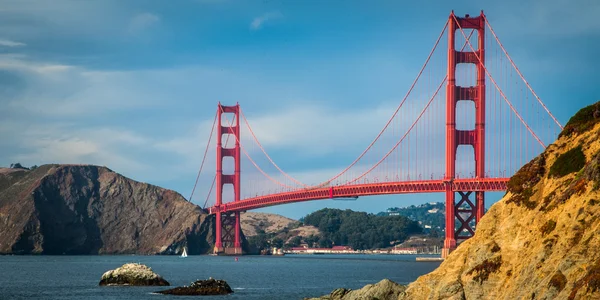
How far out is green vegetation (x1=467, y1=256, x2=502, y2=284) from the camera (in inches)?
1201

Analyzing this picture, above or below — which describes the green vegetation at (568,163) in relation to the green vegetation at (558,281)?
above

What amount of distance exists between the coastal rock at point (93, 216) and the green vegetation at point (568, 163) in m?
121

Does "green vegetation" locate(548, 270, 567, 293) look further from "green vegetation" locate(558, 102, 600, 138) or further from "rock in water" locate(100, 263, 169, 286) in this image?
"rock in water" locate(100, 263, 169, 286)

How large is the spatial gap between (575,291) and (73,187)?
14437 centimetres

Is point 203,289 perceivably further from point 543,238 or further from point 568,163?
point 543,238

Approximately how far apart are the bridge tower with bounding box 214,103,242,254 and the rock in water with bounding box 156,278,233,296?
246 ft

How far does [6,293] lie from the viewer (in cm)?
5762

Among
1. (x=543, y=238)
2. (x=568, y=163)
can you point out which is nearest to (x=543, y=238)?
(x=543, y=238)

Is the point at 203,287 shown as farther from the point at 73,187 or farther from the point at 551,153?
the point at 73,187

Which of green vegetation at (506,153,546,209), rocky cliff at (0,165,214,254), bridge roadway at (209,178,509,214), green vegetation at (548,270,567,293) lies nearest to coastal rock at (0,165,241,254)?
rocky cliff at (0,165,214,254)

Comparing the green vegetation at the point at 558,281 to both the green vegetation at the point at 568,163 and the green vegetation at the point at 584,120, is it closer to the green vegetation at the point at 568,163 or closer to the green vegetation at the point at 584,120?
the green vegetation at the point at 568,163

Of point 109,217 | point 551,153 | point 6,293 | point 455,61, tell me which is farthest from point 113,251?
point 551,153

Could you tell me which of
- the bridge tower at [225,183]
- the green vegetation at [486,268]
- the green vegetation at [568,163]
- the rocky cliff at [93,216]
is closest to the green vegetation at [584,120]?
the green vegetation at [568,163]

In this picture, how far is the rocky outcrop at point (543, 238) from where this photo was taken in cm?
2678
